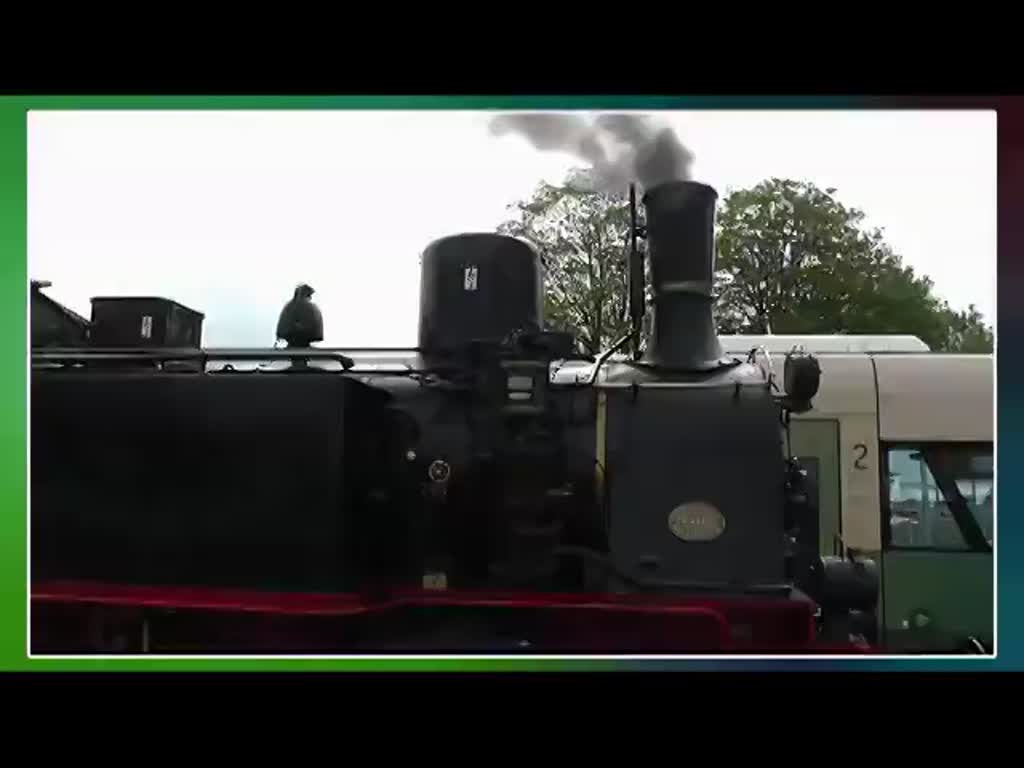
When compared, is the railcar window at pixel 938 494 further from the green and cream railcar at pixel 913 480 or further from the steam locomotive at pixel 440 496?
the steam locomotive at pixel 440 496

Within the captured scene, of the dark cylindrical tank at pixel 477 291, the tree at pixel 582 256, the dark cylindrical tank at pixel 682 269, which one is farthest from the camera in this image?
the tree at pixel 582 256

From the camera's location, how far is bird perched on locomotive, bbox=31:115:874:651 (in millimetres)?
4531

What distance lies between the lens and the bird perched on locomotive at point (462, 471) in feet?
14.9

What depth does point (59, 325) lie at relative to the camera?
17.8ft

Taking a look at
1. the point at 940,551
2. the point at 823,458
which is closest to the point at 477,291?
the point at 823,458

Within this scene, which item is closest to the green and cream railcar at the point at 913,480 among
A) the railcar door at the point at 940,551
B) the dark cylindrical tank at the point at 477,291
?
the railcar door at the point at 940,551

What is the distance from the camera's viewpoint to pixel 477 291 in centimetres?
500

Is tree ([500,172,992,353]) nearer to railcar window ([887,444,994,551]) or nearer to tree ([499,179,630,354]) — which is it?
tree ([499,179,630,354])

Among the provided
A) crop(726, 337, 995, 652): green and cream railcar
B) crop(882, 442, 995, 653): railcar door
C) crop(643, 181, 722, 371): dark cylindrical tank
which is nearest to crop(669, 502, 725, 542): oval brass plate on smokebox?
crop(643, 181, 722, 371): dark cylindrical tank

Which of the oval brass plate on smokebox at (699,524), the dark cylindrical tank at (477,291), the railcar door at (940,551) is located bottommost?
the railcar door at (940,551)

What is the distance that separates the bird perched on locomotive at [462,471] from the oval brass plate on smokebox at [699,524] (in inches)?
0.5

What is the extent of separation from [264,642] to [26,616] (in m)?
0.93

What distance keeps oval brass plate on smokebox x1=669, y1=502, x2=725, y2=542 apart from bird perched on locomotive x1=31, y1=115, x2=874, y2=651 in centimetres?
1
